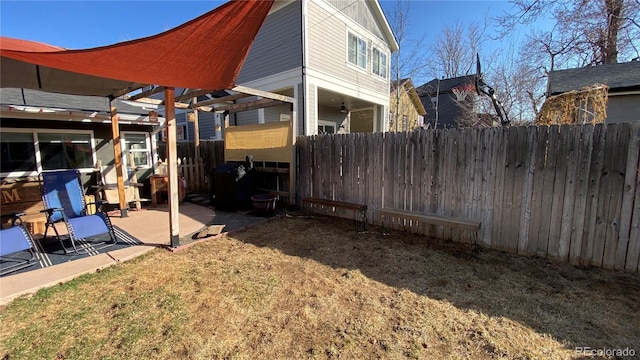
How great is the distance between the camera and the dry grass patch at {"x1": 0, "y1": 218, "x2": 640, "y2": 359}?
7.22 feet

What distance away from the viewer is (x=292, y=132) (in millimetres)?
6703

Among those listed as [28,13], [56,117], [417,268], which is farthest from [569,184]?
[28,13]

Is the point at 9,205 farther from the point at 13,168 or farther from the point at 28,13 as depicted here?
the point at 28,13

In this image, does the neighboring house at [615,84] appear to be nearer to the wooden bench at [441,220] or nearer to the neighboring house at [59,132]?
the wooden bench at [441,220]

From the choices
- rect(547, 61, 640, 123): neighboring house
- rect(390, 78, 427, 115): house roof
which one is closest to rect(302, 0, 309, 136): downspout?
rect(547, 61, 640, 123): neighboring house

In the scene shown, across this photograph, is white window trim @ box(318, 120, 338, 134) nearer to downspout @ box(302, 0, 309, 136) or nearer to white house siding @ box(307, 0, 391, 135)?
white house siding @ box(307, 0, 391, 135)

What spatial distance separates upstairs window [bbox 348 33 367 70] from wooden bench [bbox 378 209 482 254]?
25.3 ft

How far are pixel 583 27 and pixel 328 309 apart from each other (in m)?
15.7

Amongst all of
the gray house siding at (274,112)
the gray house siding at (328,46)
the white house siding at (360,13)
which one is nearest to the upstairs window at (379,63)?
the white house siding at (360,13)

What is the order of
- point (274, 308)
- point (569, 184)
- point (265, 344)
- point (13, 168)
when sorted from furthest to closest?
point (13, 168) < point (569, 184) < point (274, 308) < point (265, 344)

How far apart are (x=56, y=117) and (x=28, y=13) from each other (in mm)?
4386

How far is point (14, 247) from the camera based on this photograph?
336cm

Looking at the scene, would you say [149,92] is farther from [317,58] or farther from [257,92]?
[317,58]

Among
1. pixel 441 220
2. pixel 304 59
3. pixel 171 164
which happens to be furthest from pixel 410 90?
pixel 171 164
